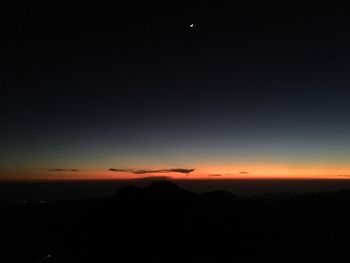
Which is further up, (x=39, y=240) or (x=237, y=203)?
(x=237, y=203)

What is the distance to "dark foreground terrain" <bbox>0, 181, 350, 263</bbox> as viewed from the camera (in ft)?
218

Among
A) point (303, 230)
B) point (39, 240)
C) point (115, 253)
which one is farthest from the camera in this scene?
point (39, 240)

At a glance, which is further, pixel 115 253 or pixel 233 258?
pixel 115 253

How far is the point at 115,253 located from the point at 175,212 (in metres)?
20.2

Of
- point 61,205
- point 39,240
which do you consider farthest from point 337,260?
point 61,205

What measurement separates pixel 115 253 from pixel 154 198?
26343mm

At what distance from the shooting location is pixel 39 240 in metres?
84.4

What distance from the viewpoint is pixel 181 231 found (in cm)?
7575

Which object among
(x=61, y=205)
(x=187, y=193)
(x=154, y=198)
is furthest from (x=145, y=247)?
(x=61, y=205)

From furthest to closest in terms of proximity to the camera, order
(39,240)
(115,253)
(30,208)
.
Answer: (30,208)
(39,240)
(115,253)

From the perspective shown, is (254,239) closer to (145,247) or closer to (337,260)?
(337,260)

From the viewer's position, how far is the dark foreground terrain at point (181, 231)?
6631 centimetres

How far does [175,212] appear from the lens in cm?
8475

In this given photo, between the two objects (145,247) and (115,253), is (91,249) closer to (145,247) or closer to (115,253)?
(115,253)
